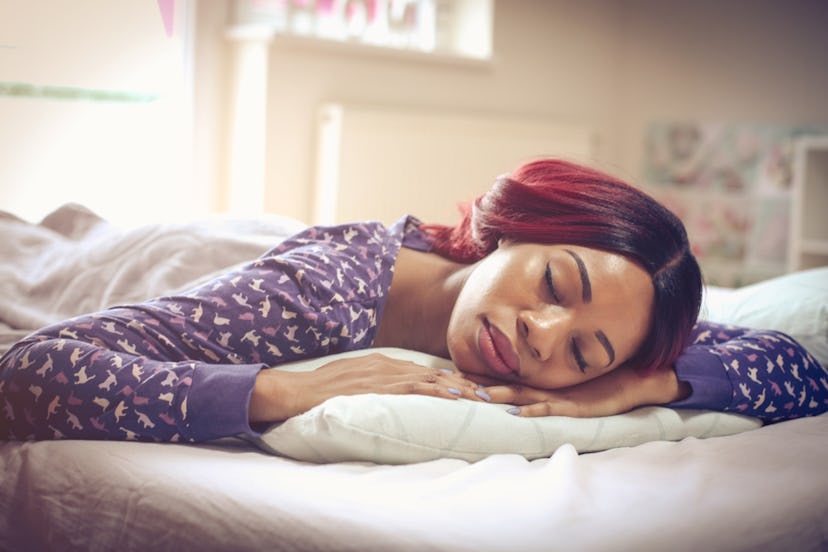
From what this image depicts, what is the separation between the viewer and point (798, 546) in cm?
103

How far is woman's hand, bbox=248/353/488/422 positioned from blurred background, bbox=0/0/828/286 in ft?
3.92

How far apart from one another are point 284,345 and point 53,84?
1.33m

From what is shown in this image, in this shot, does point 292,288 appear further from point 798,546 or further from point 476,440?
point 798,546

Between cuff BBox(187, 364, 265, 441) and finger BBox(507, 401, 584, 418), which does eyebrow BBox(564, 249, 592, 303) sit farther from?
cuff BBox(187, 364, 265, 441)

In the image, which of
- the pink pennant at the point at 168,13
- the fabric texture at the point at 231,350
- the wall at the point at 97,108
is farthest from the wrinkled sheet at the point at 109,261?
the pink pennant at the point at 168,13

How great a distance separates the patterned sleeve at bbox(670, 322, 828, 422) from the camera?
53.1 inches

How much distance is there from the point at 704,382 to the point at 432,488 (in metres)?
0.52

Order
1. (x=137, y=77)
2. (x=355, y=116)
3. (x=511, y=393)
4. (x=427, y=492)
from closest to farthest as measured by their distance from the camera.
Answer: (x=427, y=492), (x=511, y=393), (x=137, y=77), (x=355, y=116)

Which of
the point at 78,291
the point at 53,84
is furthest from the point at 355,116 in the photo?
the point at 78,291

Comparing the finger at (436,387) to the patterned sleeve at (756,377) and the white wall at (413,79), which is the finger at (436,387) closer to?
the patterned sleeve at (756,377)

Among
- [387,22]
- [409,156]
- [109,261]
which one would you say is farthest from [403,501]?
[387,22]

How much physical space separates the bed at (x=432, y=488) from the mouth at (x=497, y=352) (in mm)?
99

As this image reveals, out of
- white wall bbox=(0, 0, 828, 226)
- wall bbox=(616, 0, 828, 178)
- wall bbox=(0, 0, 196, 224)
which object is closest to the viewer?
wall bbox=(0, 0, 196, 224)

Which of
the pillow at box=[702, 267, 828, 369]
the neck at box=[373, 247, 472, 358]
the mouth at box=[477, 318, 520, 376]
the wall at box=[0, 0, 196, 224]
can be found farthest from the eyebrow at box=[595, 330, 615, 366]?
the wall at box=[0, 0, 196, 224]
